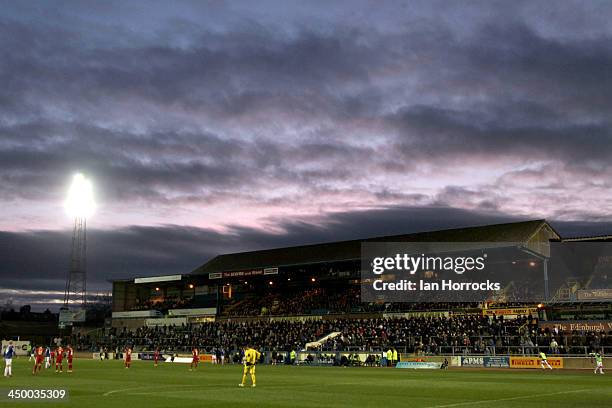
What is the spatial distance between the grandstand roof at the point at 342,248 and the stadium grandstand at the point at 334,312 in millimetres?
178

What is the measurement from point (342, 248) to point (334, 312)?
32.4ft

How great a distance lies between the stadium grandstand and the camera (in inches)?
2430

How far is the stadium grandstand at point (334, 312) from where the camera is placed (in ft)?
202

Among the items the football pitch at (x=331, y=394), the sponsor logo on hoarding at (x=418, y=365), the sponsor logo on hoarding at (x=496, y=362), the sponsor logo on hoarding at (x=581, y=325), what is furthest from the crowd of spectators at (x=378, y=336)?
the football pitch at (x=331, y=394)

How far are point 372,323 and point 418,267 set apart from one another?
27.6ft

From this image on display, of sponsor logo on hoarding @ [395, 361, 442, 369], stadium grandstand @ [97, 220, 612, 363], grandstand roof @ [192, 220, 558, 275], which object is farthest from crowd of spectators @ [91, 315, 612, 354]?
grandstand roof @ [192, 220, 558, 275]

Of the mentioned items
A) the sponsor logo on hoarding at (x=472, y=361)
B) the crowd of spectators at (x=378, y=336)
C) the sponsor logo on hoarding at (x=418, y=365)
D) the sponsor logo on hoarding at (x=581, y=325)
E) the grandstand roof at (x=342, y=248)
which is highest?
the grandstand roof at (x=342, y=248)

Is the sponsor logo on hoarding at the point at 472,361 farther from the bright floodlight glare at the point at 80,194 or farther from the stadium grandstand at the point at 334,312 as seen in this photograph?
the bright floodlight glare at the point at 80,194

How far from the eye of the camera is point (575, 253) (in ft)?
220

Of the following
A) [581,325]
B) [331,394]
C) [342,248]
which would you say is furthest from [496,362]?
[342,248]

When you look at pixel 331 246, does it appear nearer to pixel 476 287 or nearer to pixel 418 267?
pixel 418 267

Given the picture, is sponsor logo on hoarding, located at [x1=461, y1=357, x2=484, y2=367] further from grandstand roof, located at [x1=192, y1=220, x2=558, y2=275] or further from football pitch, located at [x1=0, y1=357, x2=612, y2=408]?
football pitch, located at [x1=0, y1=357, x2=612, y2=408]

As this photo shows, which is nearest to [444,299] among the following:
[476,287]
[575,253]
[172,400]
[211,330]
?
[476,287]

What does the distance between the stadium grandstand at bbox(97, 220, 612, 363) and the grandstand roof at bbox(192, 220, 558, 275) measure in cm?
18
